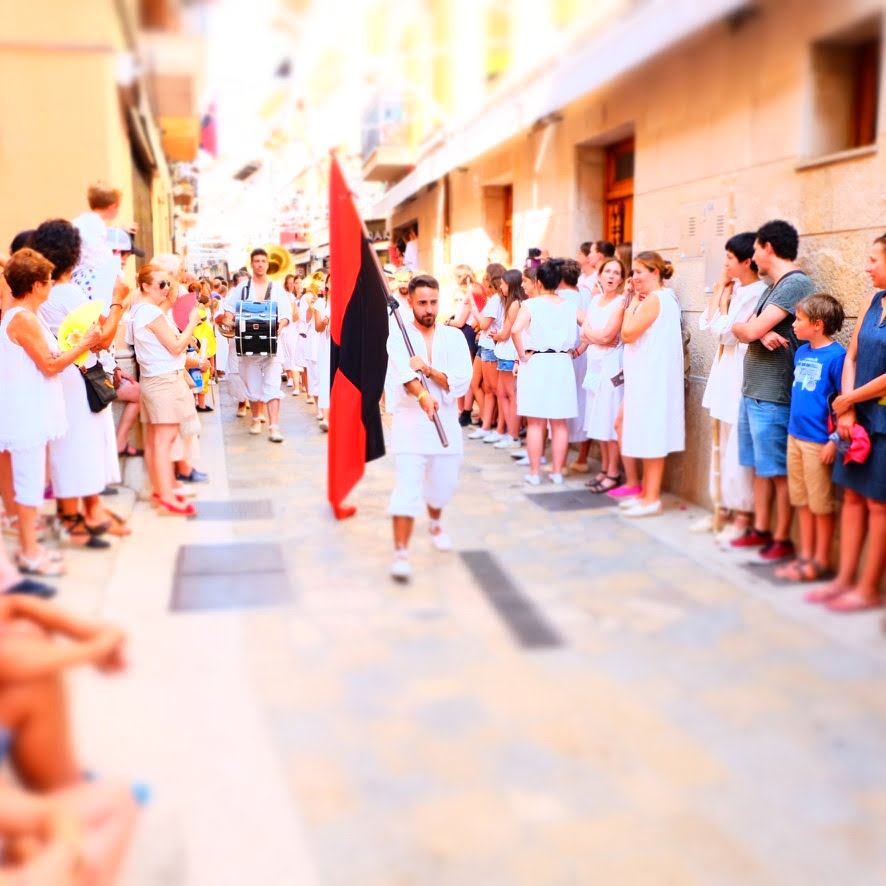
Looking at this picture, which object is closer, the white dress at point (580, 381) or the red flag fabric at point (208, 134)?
the white dress at point (580, 381)

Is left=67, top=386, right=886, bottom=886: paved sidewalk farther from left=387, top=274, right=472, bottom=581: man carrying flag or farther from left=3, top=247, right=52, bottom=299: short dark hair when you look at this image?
left=3, top=247, right=52, bottom=299: short dark hair

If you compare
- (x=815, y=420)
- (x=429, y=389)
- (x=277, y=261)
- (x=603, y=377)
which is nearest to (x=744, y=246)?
(x=815, y=420)

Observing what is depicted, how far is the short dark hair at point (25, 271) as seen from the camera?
15.6ft

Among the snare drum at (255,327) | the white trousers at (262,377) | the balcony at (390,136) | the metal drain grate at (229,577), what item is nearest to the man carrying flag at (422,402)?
the metal drain grate at (229,577)

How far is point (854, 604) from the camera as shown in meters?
4.45

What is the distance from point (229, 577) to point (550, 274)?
3.68m

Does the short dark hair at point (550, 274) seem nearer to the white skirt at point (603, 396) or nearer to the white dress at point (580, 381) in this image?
the white dress at point (580, 381)

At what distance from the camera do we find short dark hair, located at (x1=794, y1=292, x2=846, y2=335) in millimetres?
4727

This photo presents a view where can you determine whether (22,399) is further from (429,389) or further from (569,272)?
(569,272)

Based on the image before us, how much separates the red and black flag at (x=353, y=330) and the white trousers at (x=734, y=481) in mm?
2033

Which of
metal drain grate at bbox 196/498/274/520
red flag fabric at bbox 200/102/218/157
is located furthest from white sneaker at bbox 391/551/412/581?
red flag fabric at bbox 200/102/218/157

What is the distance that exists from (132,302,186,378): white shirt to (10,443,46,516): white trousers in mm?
1378

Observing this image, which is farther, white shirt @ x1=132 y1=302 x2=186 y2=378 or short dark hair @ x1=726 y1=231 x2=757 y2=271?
white shirt @ x1=132 y1=302 x2=186 y2=378

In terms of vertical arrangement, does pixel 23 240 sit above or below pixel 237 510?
above
